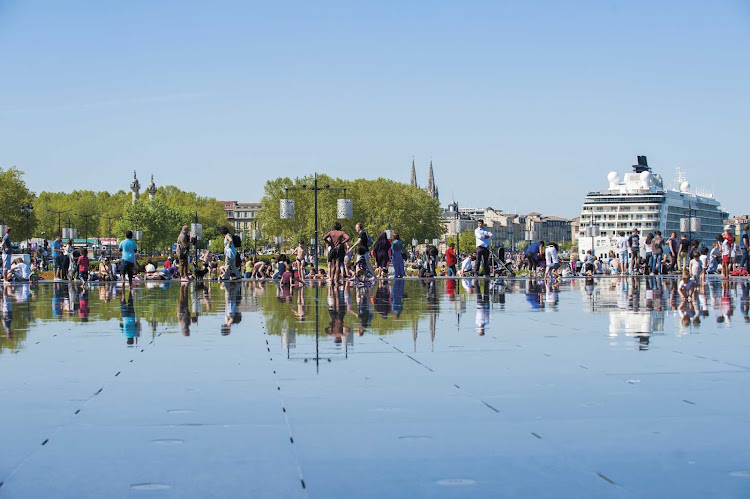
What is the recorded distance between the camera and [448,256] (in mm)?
36406

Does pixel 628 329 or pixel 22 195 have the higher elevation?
pixel 22 195

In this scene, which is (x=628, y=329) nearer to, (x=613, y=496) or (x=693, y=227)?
(x=613, y=496)


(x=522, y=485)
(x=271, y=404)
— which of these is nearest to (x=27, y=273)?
(x=271, y=404)

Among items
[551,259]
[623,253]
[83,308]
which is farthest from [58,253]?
[623,253]

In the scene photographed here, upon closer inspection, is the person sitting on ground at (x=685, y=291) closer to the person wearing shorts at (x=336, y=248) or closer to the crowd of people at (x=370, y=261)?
the crowd of people at (x=370, y=261)

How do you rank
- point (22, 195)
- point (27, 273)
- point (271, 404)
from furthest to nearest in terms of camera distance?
point (22, 195) → point (27, 273) → point (271, 404)

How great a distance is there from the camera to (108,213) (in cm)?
17188

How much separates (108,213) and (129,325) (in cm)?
16560

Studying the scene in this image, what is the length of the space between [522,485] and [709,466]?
0.94 m

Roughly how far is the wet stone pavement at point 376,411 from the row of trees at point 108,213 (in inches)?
2812

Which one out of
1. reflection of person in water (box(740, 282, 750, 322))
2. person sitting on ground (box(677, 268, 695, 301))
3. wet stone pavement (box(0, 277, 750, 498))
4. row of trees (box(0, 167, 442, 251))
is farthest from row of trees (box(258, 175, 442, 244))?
wet stone pavement (box(0, 277, 750, 498))

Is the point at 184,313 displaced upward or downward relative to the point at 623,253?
downward

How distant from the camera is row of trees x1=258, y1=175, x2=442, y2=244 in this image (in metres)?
124

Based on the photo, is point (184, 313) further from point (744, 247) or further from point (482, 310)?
point (744, 247)
